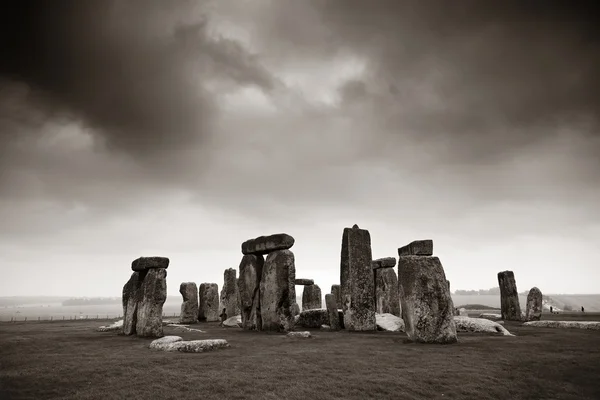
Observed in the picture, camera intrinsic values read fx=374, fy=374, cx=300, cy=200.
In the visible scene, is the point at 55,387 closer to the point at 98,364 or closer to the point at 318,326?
the point at 98,364

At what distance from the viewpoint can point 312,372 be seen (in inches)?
313

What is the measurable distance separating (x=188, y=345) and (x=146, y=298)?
214 inches

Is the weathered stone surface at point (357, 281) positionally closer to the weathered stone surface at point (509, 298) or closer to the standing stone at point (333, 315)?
the standing stone at point (333, 315)

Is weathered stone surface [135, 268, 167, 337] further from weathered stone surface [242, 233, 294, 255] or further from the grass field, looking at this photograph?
weathered stone surface [242, 233, 294, 255]

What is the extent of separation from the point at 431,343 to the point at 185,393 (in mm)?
8104

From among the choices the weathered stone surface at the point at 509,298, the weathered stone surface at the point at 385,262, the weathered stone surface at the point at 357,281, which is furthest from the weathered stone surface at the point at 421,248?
the weathered stone surface at the point at 509,298

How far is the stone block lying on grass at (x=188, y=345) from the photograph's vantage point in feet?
34.6

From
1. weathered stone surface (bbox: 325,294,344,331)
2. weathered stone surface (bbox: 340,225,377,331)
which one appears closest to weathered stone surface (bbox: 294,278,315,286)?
weathered stone surface (bbox: 325,294,344,331)

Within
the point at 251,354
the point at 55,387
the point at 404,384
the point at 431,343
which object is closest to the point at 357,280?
the point at 431,343

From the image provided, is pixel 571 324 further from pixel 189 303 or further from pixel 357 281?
A: pixel 189 303

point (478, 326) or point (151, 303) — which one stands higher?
point (151, 303)

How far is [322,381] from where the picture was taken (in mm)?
7285

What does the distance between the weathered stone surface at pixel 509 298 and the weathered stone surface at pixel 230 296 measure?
17116mm

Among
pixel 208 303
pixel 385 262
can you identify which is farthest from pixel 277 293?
pixel 208 303
